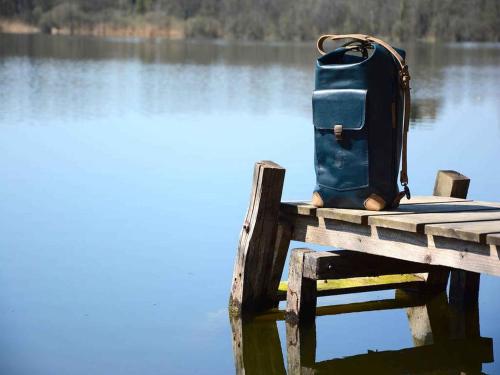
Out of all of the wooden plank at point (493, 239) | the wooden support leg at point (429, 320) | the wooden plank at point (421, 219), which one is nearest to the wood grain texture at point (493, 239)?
the wooden plank at point (493, 239)

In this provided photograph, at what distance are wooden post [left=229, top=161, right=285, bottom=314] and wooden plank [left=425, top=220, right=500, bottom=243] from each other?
1011 millimetres

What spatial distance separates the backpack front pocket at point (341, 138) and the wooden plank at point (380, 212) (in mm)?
141

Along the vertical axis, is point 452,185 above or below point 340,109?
below

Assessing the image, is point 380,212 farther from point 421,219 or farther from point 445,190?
point 445,190

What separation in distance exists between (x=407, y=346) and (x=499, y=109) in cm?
1467

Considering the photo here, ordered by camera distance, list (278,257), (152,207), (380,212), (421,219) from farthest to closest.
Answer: (152,207)
(278,257)
(380,212)
(421,219)

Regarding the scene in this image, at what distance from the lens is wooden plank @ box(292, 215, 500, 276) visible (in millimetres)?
5270

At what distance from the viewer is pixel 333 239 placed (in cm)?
594

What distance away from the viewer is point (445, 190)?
6805 millimetres

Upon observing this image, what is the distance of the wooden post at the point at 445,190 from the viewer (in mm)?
6766

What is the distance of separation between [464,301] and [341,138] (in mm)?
1357

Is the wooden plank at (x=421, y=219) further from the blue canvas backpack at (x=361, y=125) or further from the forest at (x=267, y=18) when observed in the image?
the forest at (x=267, y=18)

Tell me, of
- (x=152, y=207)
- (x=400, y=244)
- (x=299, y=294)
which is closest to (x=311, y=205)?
(x=299, y=294)

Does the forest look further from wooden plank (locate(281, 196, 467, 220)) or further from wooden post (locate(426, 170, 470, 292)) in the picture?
wooden plank (locate(281, 196, 467, 220))
